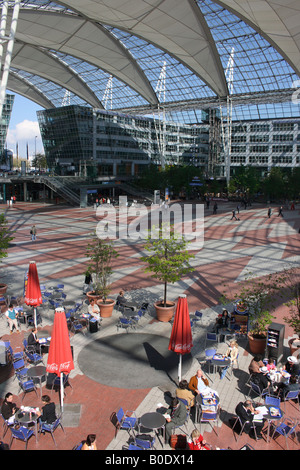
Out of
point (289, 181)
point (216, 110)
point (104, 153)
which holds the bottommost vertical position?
point (289, 181)

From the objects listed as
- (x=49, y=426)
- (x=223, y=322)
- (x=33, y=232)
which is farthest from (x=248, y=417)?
(x=33, y=232)

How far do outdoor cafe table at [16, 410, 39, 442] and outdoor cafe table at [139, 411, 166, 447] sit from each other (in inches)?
87.8

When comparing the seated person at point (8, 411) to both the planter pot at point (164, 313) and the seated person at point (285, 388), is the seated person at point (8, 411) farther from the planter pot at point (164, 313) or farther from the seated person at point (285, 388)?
the planter pot at point (164, 313)

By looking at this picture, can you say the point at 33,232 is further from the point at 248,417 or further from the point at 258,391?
the point at 248,417

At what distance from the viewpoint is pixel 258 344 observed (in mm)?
12336

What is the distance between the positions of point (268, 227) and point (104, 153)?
4505 centimetres

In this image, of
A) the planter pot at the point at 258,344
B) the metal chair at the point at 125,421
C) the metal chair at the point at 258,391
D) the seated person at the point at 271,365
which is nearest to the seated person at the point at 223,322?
the planter pot at the point at 258,344

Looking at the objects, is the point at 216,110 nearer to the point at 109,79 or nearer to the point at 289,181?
the point at 109,79

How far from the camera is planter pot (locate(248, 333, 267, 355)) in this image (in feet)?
40.4

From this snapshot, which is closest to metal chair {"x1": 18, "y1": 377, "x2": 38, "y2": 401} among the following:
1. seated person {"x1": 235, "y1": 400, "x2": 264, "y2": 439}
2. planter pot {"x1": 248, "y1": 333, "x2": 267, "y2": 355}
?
seated person {"x1": 235, "y1": 400, "x2": 264, "y2": 439}

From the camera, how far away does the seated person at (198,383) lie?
9.48 m

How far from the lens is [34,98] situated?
92250 millimetres

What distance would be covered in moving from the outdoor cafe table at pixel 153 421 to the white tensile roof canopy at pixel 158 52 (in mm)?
36199

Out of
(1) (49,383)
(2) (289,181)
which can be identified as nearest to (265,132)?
(2) (289,181)
